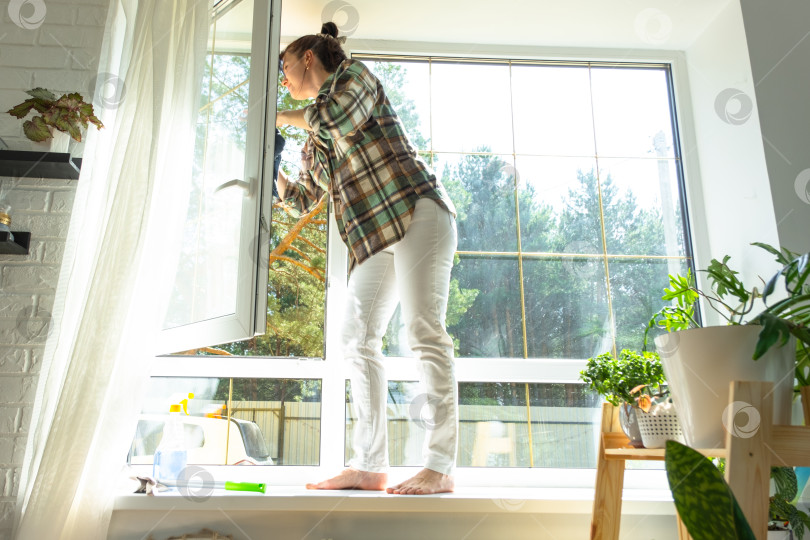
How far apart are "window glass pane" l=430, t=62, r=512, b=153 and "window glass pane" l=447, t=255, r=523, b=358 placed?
1.27ft

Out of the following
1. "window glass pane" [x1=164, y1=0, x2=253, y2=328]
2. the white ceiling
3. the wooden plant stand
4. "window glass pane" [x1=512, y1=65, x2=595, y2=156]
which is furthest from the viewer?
"window glass pane" [x1=512, y1=65, x2=595, y2=156]

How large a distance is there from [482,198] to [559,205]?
0.25 metres

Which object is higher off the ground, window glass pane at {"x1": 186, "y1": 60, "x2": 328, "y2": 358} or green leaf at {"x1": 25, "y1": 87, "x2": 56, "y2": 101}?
green leaf at {"x1": 25, "y1": 87, "x2": 56, "y2": 101}

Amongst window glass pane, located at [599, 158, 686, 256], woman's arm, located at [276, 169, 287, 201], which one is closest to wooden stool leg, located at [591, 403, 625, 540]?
window glass pane, located at [599, 158, 686, 256]

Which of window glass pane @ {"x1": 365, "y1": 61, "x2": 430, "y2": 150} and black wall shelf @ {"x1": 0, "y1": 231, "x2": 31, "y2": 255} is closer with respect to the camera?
black wall shelf @ {"x1": 0, "y1": 231, "x2": 31, "y2": 255}

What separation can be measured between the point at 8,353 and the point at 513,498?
4.19 feet

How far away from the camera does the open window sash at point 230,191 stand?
1318 millimetres

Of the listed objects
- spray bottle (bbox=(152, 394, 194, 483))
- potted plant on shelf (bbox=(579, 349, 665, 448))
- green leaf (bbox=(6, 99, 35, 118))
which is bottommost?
spray bottle (bbox=(152, 394, 194, 483))

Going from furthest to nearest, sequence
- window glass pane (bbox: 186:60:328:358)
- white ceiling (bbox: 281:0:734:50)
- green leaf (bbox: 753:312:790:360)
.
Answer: white ceiling (bbox: 281:0:734:50) → window glass pane (bbox: 186:60:328:358) → green leaf (bbox: 753:312:790:360)

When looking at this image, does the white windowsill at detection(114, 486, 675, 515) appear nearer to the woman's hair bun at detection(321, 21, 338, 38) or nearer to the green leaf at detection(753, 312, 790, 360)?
the green leaf at detection(753, 312, 790, 360)

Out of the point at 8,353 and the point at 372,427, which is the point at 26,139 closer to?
the point at 8,353

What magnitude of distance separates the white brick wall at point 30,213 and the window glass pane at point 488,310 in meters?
1.12

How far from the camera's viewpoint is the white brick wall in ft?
4.90

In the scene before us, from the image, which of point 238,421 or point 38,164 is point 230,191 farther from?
point 238,421
